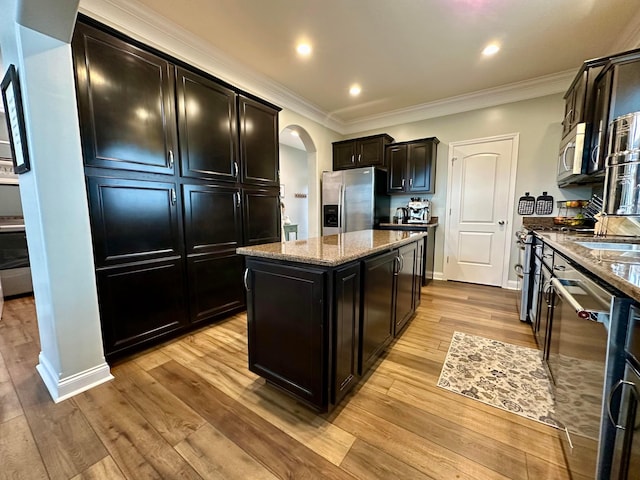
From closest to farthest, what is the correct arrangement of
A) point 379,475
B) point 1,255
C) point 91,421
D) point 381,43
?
point 379,475 → point 91,421 → point 381,43 → point 1,255

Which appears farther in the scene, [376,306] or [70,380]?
[376,306]

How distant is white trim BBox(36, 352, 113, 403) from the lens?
1.60 meters

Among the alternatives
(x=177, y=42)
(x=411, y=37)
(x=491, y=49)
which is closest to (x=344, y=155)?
(x=411, y=37)

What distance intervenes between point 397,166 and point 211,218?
3.11 metres

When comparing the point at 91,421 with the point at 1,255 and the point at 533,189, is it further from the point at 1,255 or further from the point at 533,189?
the point at 533,189

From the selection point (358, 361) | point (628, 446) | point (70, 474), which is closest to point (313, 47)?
point (358, 361)

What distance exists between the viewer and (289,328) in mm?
1464

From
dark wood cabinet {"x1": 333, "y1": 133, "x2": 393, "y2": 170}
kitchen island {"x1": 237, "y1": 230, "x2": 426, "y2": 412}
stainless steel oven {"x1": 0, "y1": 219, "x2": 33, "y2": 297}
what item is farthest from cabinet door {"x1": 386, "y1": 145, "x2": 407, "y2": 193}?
stainless steel oven {"x1": 0, "y1": 219, "x2": 33, "y2": 297}

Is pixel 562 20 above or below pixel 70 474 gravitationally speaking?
above

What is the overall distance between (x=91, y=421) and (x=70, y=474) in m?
0.33

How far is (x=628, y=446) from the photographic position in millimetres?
703

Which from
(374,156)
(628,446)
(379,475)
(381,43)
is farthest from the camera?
(374,156)

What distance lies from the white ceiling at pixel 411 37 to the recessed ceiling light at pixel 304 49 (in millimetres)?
66

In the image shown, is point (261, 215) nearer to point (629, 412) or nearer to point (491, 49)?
point (629, 412)
